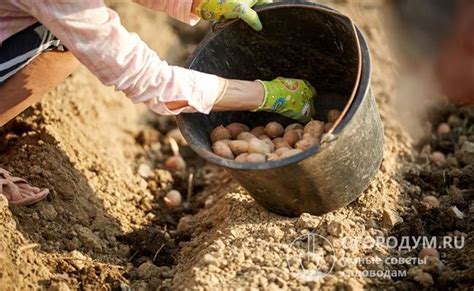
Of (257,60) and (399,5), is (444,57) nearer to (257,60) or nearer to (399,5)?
(399,5)

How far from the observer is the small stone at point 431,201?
8.38 ft

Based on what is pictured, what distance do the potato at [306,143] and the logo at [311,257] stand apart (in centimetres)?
25

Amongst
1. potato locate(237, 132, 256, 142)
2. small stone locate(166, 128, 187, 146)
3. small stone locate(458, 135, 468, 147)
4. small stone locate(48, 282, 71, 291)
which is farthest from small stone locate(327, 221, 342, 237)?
small stone locate(166, 128, 187, 146)

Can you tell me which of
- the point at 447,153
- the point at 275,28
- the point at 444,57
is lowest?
the point at 447,153

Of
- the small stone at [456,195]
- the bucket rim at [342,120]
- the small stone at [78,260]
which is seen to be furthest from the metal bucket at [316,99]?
the small stone at [78,260]

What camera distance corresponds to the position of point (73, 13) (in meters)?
2.05

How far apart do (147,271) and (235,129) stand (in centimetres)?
54

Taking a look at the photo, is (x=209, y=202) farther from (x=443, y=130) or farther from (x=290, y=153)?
(x=443, y=130)

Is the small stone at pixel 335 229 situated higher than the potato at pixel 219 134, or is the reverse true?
the potato at pixel 219 134

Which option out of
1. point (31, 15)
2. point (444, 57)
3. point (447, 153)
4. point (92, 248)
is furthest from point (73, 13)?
point (444, 57)

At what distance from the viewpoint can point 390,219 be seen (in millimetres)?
2379

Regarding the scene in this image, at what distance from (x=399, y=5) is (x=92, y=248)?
6.68ft

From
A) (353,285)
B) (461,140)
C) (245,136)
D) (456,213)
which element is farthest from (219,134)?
(461,140)

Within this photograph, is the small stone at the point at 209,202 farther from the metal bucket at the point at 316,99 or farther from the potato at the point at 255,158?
the potato at the point at 255,158
